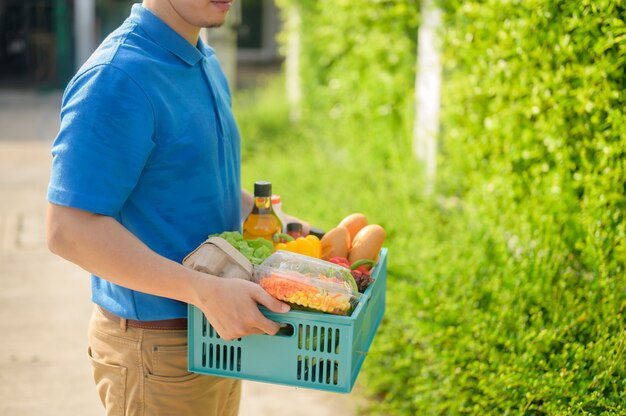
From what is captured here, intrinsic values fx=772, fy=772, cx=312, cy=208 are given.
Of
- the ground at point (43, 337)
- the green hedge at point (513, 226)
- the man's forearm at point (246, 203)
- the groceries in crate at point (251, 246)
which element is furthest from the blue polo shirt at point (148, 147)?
the ground at point (43, 337)

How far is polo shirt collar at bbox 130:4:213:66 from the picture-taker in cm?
206

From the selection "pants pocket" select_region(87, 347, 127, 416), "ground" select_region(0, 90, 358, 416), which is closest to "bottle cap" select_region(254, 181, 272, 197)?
"pants pocket" select_region(87, 347, 127, 416)

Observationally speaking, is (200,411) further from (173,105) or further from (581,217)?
(581,217)

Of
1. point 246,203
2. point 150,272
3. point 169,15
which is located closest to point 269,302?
point 150,272

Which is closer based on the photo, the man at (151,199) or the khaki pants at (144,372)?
the man at (151,199)

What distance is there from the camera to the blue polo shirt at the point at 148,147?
6.03ft

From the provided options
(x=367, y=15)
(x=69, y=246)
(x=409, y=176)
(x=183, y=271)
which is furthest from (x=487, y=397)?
(x=367, y=15)

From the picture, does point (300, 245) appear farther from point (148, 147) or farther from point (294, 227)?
point (148, 147)

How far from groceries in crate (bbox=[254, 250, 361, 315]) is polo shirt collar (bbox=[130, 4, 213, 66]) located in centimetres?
60

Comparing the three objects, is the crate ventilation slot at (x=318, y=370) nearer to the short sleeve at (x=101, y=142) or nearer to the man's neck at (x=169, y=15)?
the short sleeve at (x=101, y=142)

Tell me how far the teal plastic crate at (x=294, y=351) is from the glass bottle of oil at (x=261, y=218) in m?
0.35

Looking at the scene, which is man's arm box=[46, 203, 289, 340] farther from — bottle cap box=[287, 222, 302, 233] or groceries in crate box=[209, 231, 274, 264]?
bottle cap box=[287, 222, 302, 233]

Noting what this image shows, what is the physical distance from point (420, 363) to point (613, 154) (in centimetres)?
124

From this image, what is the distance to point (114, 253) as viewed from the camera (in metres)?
1.85
